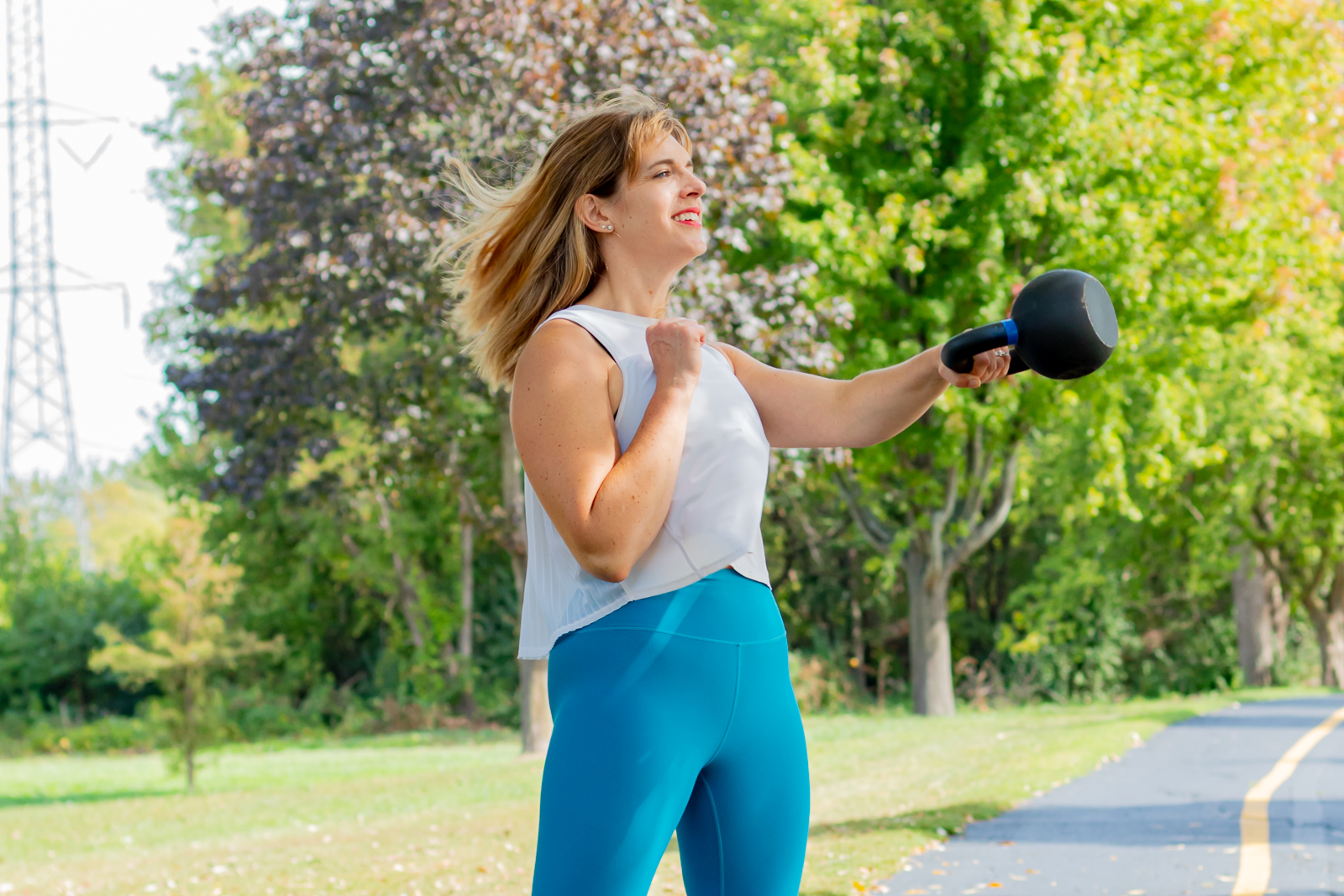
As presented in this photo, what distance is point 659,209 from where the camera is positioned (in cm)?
226

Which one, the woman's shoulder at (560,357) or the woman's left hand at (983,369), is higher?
the woman's left hand at (983,369)

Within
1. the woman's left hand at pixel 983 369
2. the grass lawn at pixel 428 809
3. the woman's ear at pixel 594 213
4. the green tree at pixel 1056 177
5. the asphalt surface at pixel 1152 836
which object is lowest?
the grass lawn at pixel 428 809

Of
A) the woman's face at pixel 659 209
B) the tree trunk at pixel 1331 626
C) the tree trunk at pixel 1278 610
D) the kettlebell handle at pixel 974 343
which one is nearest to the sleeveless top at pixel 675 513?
the woman's face at pixel 659 209

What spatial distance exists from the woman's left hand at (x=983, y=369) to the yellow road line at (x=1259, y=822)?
4.31 metres

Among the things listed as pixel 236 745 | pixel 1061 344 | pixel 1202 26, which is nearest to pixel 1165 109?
pixel 1202 26

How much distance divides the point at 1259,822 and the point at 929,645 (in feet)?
38.6

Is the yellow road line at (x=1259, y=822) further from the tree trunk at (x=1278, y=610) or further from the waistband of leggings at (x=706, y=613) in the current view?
the tree trunk at (x=1278, y=610)

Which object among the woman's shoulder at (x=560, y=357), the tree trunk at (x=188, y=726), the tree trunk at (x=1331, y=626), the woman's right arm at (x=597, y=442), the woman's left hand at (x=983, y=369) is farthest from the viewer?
the tree trunk at (x=1331, y=626)

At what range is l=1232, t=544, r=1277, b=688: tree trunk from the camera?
76.1 feet

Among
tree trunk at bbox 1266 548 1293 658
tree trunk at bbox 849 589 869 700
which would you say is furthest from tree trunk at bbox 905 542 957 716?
tree trunk at bbox 1266 548 1293 658

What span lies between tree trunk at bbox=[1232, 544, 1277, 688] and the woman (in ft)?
76.5

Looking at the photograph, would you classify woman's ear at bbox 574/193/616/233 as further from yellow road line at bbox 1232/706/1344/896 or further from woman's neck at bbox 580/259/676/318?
yellow road line at bbox 1232/706/1344/896

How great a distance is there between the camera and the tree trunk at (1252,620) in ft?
76.1

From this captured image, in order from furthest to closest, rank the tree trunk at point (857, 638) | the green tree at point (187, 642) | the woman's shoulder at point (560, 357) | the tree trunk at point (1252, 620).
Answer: the tree trunk at point (857, 638) → the tree trunk at point (1252, 620) → the green tree at point (187, 642) → the woman's shoulder at point (560, 357)
